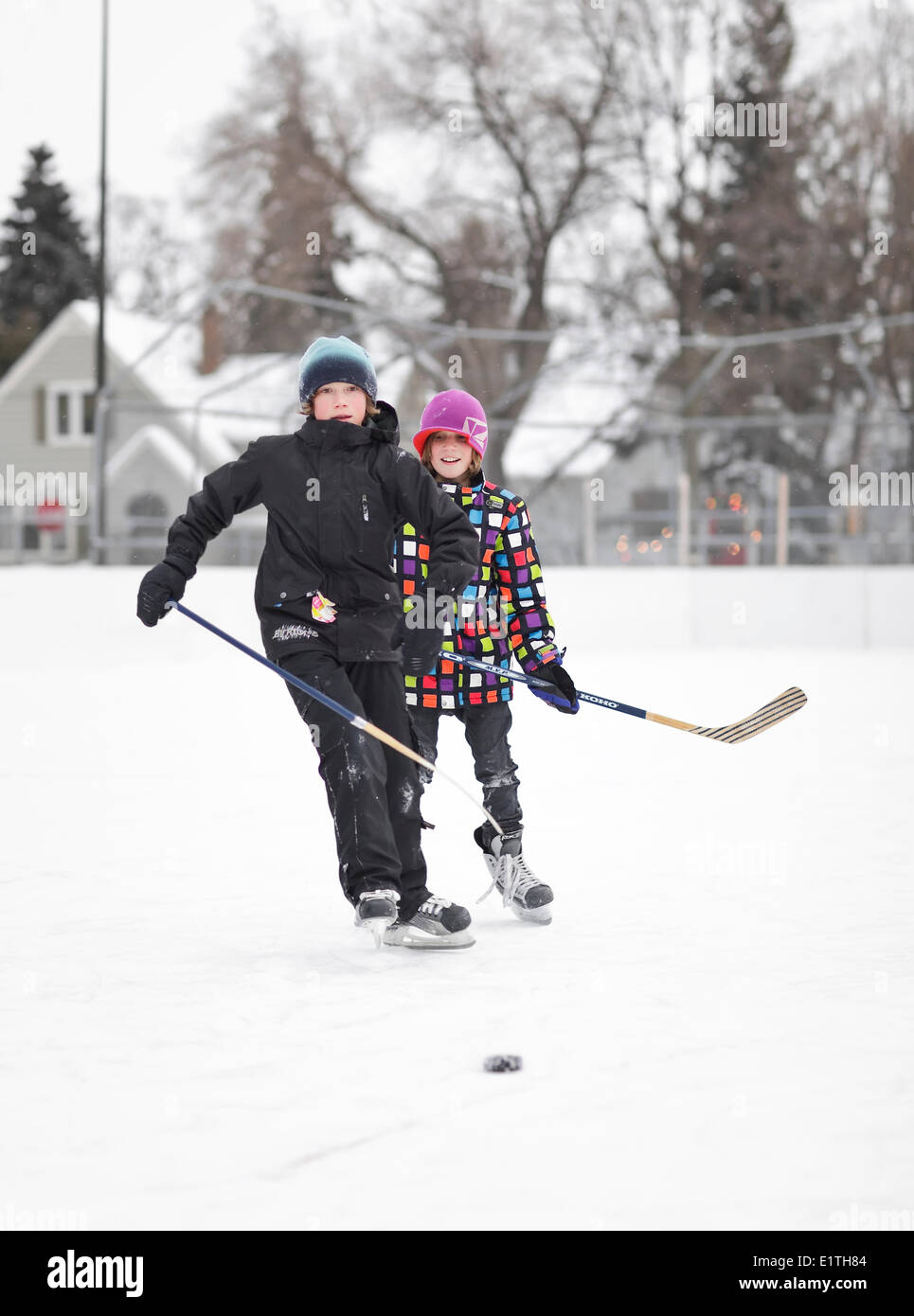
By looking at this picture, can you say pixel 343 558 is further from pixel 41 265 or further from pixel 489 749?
pixel 41 265

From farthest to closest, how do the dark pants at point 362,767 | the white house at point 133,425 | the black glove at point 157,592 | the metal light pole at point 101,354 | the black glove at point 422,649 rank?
the white house at point 133,425 < the metal light pole at point 101,354 < the black glove at point 422,649 < the dark pants at point 362,767 < the black glove at point 157,592

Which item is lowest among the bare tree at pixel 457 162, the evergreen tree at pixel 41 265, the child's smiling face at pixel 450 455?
the child's smiling face at pixel 450 455

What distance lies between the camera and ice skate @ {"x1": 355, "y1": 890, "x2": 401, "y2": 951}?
11.6 feet

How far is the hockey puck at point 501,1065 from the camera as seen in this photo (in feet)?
8.89

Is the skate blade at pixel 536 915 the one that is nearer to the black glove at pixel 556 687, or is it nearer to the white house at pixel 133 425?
the black glove at pixel 556 687

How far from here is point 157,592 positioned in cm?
352

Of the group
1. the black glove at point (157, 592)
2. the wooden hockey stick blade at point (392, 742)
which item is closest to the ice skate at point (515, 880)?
the wooden hockey stick blade at point (392, 742)

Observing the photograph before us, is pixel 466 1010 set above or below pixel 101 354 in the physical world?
below

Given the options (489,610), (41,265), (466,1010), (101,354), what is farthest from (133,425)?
(466,1010)

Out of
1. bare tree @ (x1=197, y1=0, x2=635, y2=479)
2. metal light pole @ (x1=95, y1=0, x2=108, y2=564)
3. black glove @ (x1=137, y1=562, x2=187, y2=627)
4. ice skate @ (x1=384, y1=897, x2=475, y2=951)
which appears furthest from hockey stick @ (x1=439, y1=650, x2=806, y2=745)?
bare tree @ (x1=197, y1=0, x2=635, y2=479)

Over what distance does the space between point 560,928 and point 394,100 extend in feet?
67.4

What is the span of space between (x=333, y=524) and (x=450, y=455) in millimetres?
436

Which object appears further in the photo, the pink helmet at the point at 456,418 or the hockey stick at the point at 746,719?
the hockey stick at the point at 746,719

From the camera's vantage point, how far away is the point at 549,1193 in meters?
2.19
